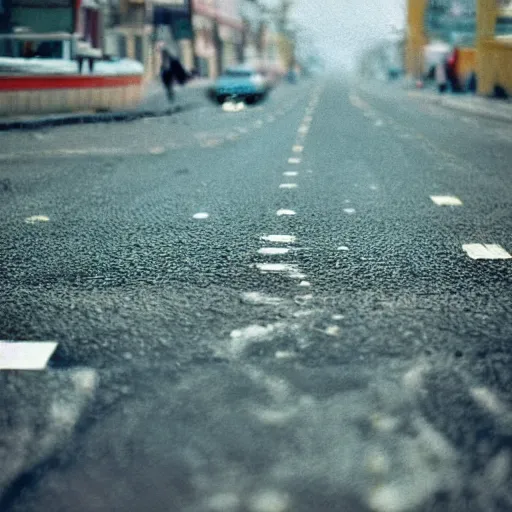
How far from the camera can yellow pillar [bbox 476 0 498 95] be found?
2955 cm

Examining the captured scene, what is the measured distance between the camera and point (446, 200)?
20.4ft

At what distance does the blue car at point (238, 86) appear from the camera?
28.6 metres

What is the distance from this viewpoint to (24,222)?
5.30 m

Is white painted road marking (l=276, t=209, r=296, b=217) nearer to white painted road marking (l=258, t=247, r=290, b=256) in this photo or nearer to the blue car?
white painted road marking (l=258, t=247, r=290, b=256)

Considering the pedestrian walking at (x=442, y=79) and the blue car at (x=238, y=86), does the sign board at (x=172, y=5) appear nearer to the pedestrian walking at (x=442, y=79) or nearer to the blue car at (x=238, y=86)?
the pedestrian walking at (x=442, y=79)

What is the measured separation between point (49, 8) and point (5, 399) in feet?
60.2

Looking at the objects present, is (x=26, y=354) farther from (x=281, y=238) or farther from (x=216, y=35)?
(x=216, y=35)

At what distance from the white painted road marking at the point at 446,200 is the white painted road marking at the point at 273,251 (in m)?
2.11

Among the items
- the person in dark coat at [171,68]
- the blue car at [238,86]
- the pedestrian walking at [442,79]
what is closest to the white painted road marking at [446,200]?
the person in dark coat at [171,68]

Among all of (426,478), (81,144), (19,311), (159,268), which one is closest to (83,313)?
(19,311)

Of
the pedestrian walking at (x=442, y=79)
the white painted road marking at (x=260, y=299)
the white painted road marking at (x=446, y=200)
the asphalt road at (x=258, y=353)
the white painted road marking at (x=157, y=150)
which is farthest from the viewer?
the pedestrian walking at (x=442, y=79)

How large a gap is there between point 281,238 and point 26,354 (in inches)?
88.1

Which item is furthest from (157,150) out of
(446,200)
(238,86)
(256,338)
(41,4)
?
(238,86)

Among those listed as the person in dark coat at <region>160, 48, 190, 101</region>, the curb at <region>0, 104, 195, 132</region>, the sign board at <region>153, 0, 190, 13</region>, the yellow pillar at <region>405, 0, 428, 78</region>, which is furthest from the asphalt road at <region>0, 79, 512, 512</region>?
the yellow pillar at <region>405, 0, 428, 78</region>
